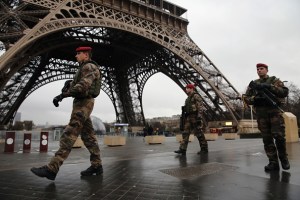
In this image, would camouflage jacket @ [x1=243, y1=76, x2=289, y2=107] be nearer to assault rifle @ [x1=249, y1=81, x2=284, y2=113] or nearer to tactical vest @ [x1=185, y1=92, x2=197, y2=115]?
assault rifle @ [x1=249, y1=81, x2=284, y2=113]

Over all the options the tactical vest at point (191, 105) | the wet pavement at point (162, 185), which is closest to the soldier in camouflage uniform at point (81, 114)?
the wet pavement at point (162, 185)

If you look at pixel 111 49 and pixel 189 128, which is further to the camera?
pixel 111 49

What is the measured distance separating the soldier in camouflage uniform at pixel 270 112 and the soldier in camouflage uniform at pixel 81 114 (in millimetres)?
2900

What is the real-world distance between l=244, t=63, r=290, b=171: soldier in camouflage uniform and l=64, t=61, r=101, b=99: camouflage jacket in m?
2.87

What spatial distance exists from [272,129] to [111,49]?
1471 inches

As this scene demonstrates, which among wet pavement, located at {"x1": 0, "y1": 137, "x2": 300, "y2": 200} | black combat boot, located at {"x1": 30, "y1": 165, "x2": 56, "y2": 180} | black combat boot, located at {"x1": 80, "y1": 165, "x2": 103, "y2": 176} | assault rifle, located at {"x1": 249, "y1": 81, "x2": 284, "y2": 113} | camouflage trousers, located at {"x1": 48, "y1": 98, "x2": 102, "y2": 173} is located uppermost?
assault rifle, located at {"x1": 249, "y1": 81, "x2": 284, "y2": 113}

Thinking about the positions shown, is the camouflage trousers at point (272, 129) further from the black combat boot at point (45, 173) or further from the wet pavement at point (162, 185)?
the black combat boot at point (45, 173)

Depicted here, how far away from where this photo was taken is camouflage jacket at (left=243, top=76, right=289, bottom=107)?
4633 mm

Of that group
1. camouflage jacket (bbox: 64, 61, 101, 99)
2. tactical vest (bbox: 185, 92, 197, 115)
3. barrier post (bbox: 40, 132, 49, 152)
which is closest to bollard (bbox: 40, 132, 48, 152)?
barrier post (bbox: 40, 132, 49, 152)

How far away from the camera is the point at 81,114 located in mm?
4379

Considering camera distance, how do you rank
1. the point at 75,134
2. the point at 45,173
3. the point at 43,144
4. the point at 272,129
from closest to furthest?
the point at 45,173, the point at 75,134, the point at 272,129, the point at 43,144

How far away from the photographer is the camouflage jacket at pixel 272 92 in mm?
4633

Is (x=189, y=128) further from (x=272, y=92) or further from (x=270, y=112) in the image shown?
(x=272, y=92)

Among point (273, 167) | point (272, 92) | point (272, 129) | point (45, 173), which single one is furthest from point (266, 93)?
point (45, 173)
